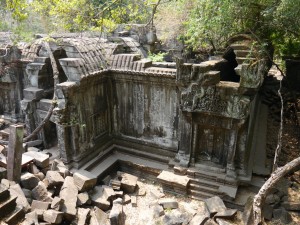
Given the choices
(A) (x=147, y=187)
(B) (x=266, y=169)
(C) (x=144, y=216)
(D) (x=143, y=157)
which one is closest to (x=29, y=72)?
(D) (x=143, y=157)

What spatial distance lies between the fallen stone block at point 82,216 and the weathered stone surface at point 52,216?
20.9 inches

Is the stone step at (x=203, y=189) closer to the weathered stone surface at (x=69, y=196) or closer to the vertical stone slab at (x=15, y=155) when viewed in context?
the weathered stone surface at (x=69, y=196)

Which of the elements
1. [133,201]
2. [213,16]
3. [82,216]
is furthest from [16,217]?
[213,16]

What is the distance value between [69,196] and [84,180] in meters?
0.69

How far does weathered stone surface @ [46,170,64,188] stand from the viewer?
791 centimetres

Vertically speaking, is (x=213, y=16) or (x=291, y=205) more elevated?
(x=213, y=16)

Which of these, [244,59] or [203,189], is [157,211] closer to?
[203,189]

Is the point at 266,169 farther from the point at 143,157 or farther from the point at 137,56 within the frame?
the point at 137,56

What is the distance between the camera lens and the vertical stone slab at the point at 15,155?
24.6 feet

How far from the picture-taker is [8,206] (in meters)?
6.33

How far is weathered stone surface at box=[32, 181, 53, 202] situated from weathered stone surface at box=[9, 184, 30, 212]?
0.41m

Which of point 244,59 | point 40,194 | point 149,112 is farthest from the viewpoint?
point 149,112

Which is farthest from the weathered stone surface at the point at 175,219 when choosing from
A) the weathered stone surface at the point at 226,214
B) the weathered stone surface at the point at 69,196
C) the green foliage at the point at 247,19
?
the green foliage at the point at 247,19

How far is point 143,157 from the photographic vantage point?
10047 millimetres
